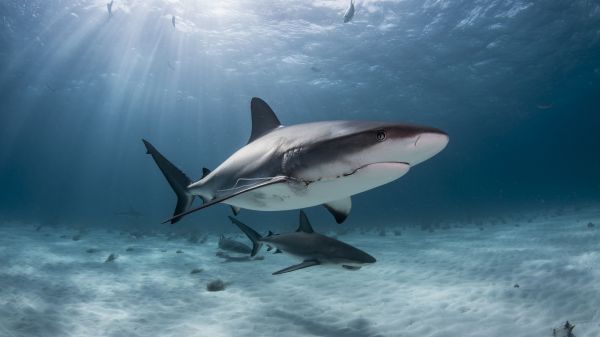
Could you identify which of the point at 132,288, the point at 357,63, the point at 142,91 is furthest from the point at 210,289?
the point at 142,91

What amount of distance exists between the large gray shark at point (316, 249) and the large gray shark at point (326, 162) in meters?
1.81

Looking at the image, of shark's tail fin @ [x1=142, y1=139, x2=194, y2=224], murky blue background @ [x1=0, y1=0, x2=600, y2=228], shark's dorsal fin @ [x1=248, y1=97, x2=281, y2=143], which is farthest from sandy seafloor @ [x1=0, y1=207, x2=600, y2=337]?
murky blue background @ [x1=0, y1=0, x2=600, y2=228]

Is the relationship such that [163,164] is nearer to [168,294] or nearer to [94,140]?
[168,294]

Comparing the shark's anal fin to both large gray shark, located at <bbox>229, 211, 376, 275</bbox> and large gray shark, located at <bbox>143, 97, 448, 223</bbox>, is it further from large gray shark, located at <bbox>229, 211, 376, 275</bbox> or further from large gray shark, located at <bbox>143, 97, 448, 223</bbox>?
large gray shark, located at <bbox>229, 211, 376, 275</bbox>

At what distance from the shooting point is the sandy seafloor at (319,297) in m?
5.05

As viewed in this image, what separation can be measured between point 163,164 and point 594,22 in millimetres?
28069

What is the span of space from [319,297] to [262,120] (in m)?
4.32

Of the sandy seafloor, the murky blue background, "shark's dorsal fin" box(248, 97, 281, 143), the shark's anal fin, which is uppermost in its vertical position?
the murky blue background

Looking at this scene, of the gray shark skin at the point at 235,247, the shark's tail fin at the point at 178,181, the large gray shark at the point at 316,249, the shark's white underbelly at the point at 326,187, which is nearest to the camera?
the shark's white underbelly at the point at 326,187

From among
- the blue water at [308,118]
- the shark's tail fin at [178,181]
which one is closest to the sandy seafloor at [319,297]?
the blue water at [308,118]

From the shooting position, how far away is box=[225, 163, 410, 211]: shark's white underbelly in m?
2.20

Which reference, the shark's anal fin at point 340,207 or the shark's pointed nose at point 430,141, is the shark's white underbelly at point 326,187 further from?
the shark's anal fin at point 340,207

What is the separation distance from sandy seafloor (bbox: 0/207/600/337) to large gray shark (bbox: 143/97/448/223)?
3.12m

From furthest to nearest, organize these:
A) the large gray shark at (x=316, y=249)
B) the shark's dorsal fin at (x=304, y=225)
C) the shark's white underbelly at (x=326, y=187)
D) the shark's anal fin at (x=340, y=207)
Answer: the shark's dorsal fin at (x=304, y=225), the large gray shark at (x=316, y=249), the shark's anal fin at (x=340, y=207), the shark's white underbelly at (x=326, y=187)
